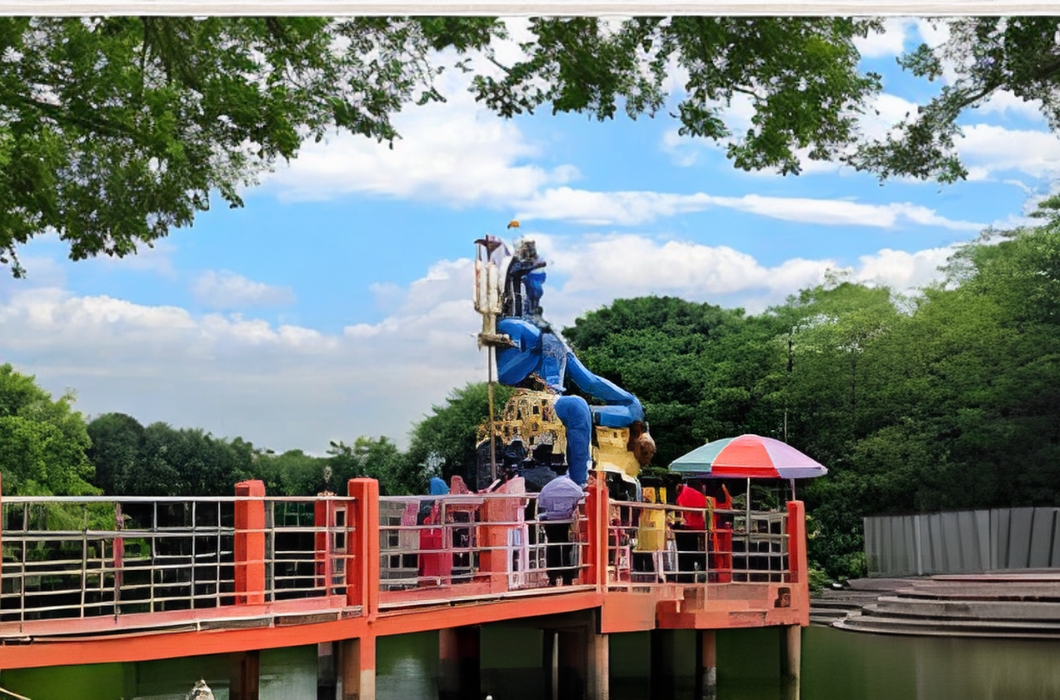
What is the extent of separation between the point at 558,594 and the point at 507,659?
3.87 metres

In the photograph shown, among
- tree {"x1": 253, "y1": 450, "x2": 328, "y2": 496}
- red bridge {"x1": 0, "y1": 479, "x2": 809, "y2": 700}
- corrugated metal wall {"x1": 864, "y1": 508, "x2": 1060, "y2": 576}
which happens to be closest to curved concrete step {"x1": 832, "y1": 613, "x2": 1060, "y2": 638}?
corrugated metal wall {"x1": 864, "y1": 508, "x2": 1060, "y2": 576}

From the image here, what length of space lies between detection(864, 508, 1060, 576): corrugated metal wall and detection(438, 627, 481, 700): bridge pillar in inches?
197

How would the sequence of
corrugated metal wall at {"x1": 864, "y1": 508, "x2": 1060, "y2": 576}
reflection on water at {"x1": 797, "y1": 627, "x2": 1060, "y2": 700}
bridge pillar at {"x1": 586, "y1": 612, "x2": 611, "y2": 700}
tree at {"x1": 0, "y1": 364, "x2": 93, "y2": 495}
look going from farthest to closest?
tree at {"x1": 0, "y1": 364, "x2": 93, "y2": 495} → corrugated metal wall at {"x1": 864, "y1": 508, "x2": 1060, "y2": 576} → reflection on water at {"x1": 797, "y1": 627, "x2": 1060, "y2": 700} → bridge pillar at {"x1": 586, "y1": 612, "x2": 611, "y2": 700}

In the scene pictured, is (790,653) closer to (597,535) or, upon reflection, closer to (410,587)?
(597,535)

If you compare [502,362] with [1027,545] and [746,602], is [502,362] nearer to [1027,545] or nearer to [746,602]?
[746,602]

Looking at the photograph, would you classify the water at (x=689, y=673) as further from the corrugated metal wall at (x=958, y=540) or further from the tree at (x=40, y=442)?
the tree at (x=40, y=442)

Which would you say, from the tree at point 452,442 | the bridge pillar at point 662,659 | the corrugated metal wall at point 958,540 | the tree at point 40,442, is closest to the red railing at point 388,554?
the bridge pillar at point 662,659

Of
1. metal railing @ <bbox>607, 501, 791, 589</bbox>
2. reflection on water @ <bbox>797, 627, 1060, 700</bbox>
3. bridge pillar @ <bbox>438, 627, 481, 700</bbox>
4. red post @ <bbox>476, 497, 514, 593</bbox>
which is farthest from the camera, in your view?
reflection on water @ <bbox>797, 627, 1060, 700</bbox>

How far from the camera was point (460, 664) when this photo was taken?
952cm

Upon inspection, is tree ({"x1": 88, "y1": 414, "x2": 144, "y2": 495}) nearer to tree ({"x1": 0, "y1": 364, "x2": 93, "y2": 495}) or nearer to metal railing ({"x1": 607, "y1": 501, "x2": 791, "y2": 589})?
tree ({"x1": 0, "y1": 364, "x2": 93, "y2": 495})

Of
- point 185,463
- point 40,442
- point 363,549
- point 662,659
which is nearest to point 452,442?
point 185,463

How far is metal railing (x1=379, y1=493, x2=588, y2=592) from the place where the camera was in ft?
26.9

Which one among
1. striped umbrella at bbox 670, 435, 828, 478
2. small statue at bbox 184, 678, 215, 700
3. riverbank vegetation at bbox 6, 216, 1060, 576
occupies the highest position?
riverbank vegetation at bbox 6, 216, 1060, 576

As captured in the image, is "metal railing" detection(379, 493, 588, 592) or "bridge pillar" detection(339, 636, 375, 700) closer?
"bridge pillar" detection(339, 636, 375, 700)
